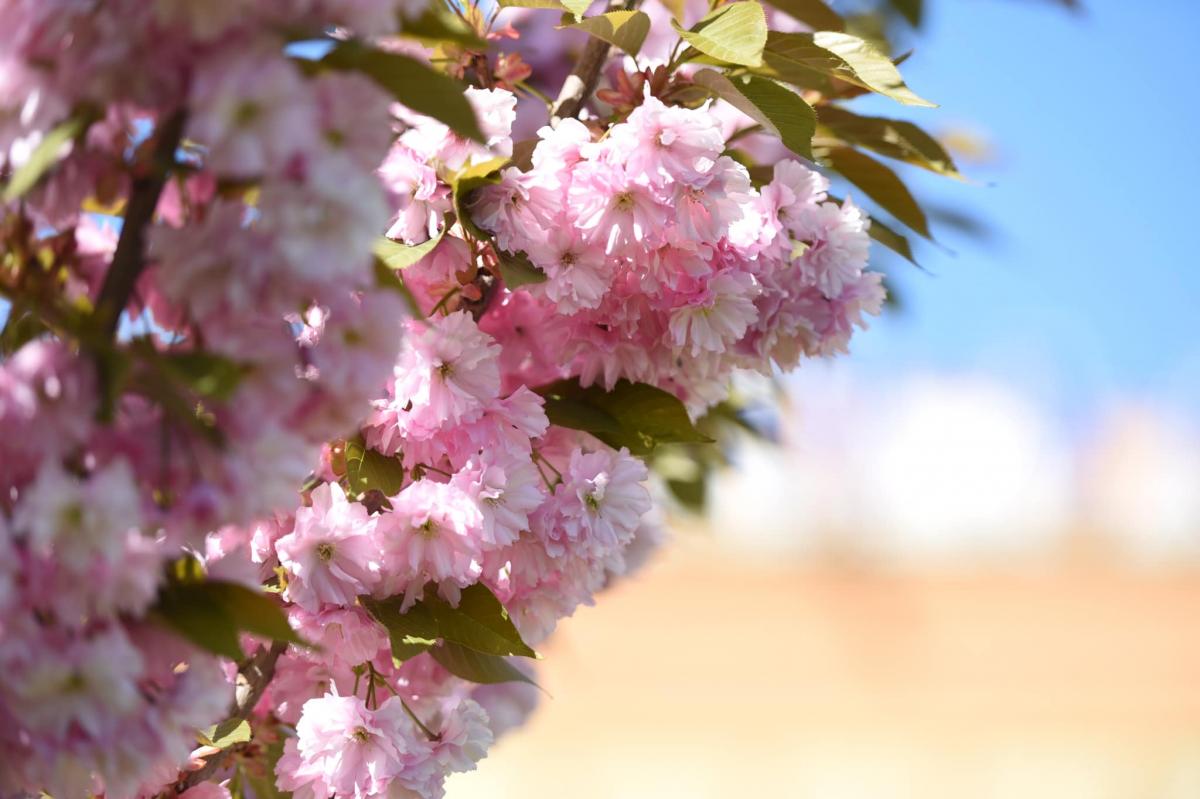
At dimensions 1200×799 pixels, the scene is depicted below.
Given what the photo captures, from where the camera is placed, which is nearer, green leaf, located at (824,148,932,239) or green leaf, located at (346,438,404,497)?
green leaf, located at (346,438,404,497)

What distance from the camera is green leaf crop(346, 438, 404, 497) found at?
69 cm

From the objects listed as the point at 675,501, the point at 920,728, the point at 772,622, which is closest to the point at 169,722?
the point at 675,501

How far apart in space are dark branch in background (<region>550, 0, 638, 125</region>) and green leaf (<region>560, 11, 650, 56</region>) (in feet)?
0.18

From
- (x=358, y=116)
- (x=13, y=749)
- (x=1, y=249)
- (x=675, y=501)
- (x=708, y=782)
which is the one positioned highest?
(x=358, y=116)

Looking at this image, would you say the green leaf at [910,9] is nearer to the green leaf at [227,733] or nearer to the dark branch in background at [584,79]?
the dark branch in background at [584,79]

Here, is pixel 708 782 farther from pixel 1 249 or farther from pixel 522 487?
pixel 1 249

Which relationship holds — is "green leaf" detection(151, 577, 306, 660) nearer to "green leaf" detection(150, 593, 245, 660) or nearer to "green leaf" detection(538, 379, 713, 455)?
"green leaf" detection(150, 593, 245, 660)

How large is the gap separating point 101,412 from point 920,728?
161 inches

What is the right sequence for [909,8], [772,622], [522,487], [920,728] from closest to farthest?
[522,487]
[909,8]
[920,728]
[772,622]

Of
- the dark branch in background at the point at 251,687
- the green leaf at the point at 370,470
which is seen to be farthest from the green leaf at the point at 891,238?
the dark branch in background at the point at 251,687

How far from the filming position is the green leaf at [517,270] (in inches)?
25.7

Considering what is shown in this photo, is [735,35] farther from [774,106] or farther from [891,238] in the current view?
[891,238]

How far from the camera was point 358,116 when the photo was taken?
424 mm

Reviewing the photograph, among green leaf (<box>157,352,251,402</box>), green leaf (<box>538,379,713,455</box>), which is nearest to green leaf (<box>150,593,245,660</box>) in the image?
green leaf (<box>157,352,251,402</box>)
